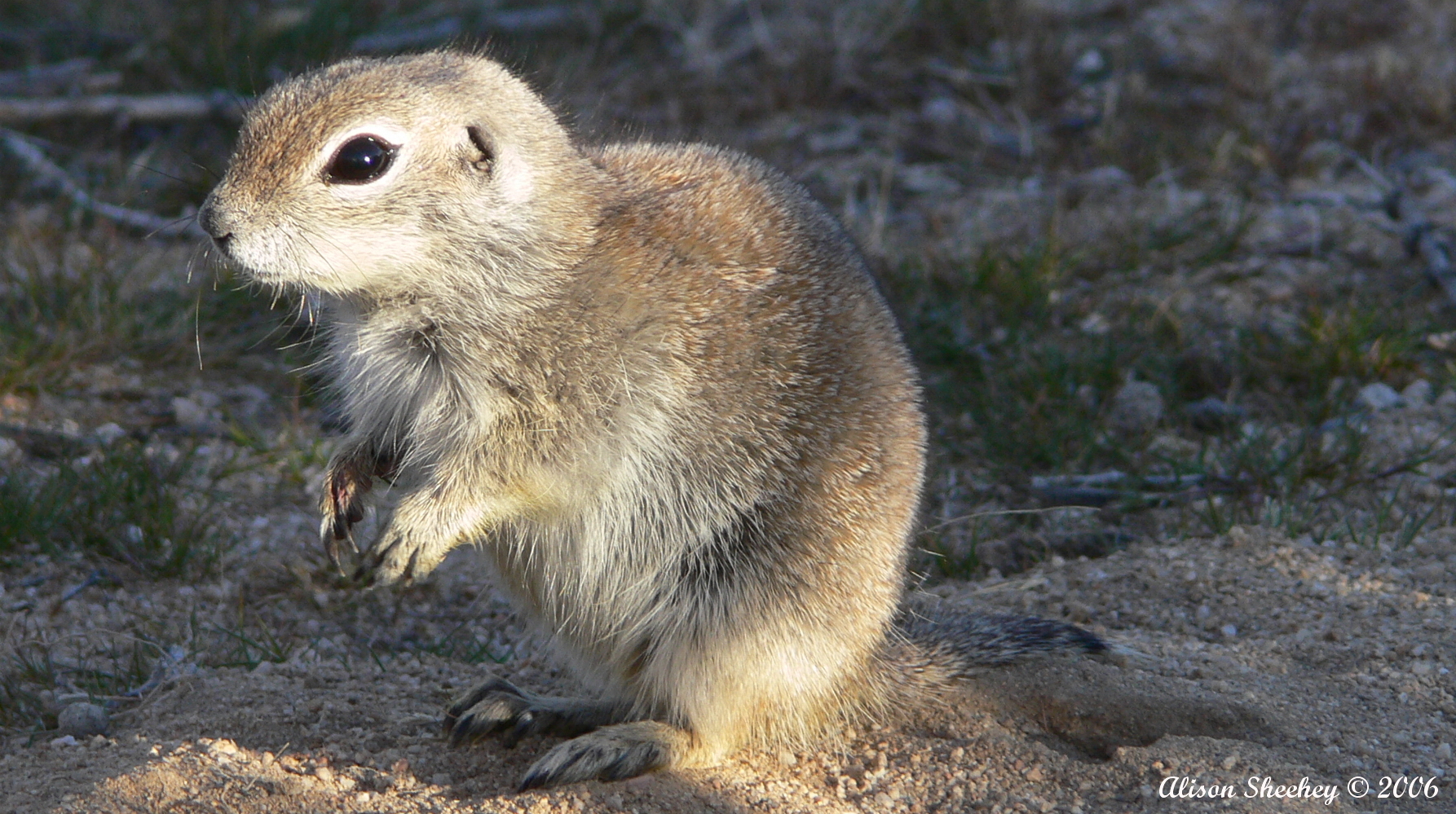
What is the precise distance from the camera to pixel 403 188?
3385mm

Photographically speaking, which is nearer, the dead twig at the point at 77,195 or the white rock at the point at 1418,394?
the white rock at the point at 1418,394

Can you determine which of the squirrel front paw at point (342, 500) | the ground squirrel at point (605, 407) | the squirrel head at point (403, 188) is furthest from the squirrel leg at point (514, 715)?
the squirrel head at point (403, 188)

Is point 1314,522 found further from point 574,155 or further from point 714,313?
point 574,155

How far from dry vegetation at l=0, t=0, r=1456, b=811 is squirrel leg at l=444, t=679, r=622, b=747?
0.19m

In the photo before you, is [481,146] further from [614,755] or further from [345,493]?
[614,755]

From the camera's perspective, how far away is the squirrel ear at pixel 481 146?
351 centimetres

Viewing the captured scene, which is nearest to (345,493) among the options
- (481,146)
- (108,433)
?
(481,146)

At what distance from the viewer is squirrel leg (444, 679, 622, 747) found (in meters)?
3.58

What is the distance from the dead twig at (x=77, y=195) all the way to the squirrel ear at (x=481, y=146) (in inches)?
121

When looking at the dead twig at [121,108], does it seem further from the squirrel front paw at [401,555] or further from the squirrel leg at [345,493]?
the squirrel front paw at [401,555]

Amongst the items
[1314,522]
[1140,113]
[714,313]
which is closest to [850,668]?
[714,313]

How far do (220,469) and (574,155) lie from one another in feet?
6.60

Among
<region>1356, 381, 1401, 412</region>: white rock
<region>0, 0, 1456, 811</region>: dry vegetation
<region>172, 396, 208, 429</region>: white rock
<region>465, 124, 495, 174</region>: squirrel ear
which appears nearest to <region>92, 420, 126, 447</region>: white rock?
<region>0, 0, 1456, 811</region>: dry vegetation

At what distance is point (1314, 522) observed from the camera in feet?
15.4
